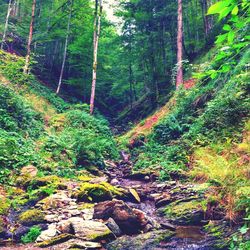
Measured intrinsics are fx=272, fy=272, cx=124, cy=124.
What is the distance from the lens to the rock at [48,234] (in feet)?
19.0

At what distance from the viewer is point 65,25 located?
27.9m

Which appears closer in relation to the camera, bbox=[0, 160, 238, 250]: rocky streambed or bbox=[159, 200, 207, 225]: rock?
bbox=[0, 160, 238, 250]: rocky streambed

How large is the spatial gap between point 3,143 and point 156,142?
25.6 feet

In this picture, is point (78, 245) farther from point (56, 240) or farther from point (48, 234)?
point (48, 234)

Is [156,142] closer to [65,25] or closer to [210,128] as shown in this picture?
[210,128]

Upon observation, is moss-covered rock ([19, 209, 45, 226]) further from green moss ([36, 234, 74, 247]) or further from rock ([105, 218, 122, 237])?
rock ([105, 218, 122, 237])

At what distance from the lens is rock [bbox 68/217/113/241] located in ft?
19.0

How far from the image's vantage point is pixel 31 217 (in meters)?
6.66

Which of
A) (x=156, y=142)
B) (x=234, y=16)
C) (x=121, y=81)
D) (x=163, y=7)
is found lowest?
(x=156, y=142)

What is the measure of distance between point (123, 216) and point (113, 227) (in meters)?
0.38

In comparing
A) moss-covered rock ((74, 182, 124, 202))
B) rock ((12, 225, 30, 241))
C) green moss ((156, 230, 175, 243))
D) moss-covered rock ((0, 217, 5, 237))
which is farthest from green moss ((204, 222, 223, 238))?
moss-covered rock ((0, 217, 5, 237))

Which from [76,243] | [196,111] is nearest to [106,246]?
[76,243]

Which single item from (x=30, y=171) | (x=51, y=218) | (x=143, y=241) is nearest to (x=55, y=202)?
(x=51, y=218)

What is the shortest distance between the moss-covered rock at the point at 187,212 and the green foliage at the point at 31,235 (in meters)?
3.13
